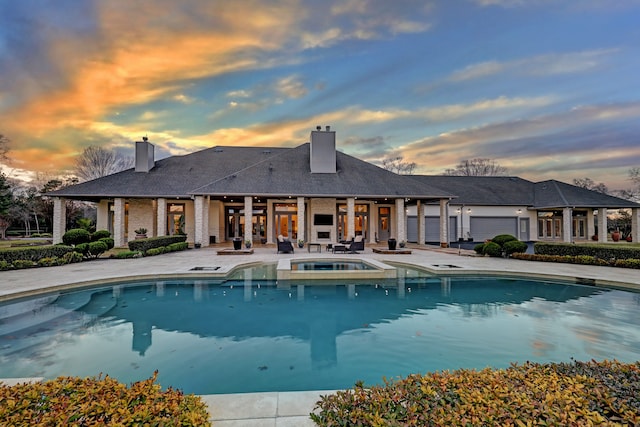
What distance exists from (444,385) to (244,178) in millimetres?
19439

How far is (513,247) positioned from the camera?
14.6 meters

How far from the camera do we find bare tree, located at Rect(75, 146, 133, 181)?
34156mm

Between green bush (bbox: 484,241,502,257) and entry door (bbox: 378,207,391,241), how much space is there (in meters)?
10.0

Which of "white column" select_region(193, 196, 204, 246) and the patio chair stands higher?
"white column" select_region(193, 196, 204, 246)

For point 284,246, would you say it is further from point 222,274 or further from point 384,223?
point 384,223

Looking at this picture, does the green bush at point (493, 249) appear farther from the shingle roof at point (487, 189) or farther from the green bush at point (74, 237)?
the green bush at point (74, 237)

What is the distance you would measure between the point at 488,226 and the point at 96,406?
1161 inches

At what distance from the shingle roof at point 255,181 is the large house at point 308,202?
7cm

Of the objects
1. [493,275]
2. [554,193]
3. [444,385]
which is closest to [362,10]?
[493,275]

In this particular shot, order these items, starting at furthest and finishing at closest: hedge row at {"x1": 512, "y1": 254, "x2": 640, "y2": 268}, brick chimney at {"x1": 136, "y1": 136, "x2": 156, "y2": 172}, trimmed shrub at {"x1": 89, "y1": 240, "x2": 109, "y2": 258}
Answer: brick chimney at {"x1": 136, "y1": 136, "x2": 156, "y2": 172} < trimmed shrub at {"x1": 89, "y1": 240, "x2": 109, "y2": 258} < hedge row at {"x1": 512, "y1": 254, "x2": 640, "y2": 268}

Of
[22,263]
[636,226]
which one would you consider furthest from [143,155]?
[636,226]

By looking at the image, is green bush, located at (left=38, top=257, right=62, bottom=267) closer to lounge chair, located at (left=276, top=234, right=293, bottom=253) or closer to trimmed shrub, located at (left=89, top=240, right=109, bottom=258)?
trimmed shrub, located at (left=89, top=240, right=109, bottom=258)

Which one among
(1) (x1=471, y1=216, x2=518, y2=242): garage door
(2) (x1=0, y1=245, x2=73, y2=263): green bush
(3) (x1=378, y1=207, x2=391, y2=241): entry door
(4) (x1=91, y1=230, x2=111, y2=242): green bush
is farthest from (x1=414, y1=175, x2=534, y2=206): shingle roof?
(2) (x1=0, y1=245, x2=73, y2=263): green bush

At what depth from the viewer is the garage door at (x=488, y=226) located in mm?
26000
